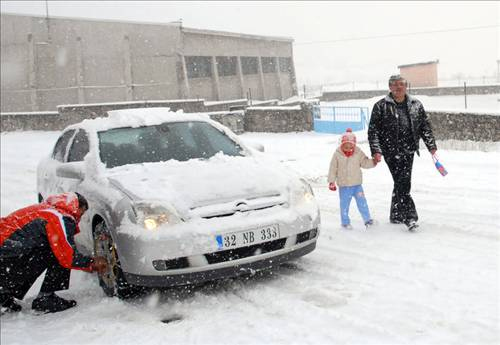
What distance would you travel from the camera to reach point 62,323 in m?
4.25

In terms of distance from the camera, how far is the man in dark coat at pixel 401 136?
582cm

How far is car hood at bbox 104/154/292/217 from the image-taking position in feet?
14.3

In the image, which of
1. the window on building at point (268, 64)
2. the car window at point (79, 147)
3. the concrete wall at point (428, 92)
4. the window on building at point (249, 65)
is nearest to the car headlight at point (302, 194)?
the car window at point (79, 147)

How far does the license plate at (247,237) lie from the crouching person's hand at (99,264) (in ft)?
3.78

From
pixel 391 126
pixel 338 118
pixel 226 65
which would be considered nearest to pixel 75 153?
pixel 391 126

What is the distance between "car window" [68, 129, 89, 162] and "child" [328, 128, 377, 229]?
2.68m

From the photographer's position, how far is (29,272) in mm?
4590

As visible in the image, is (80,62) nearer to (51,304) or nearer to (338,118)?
(338,118)

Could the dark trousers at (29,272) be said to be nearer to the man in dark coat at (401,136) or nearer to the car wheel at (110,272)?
the car wheel at (110,272)

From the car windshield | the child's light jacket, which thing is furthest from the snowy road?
the car windshield

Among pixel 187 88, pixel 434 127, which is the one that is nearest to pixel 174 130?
pixel 434 127

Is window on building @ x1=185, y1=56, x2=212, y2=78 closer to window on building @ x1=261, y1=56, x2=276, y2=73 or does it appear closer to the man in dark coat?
window on building @ x1=261, y1=56, x2=276, y2=73

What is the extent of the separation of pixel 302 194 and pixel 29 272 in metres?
2.43

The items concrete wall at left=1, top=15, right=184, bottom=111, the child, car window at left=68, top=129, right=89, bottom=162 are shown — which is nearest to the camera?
car window at left=68, top=129, right=89, bottom=162
